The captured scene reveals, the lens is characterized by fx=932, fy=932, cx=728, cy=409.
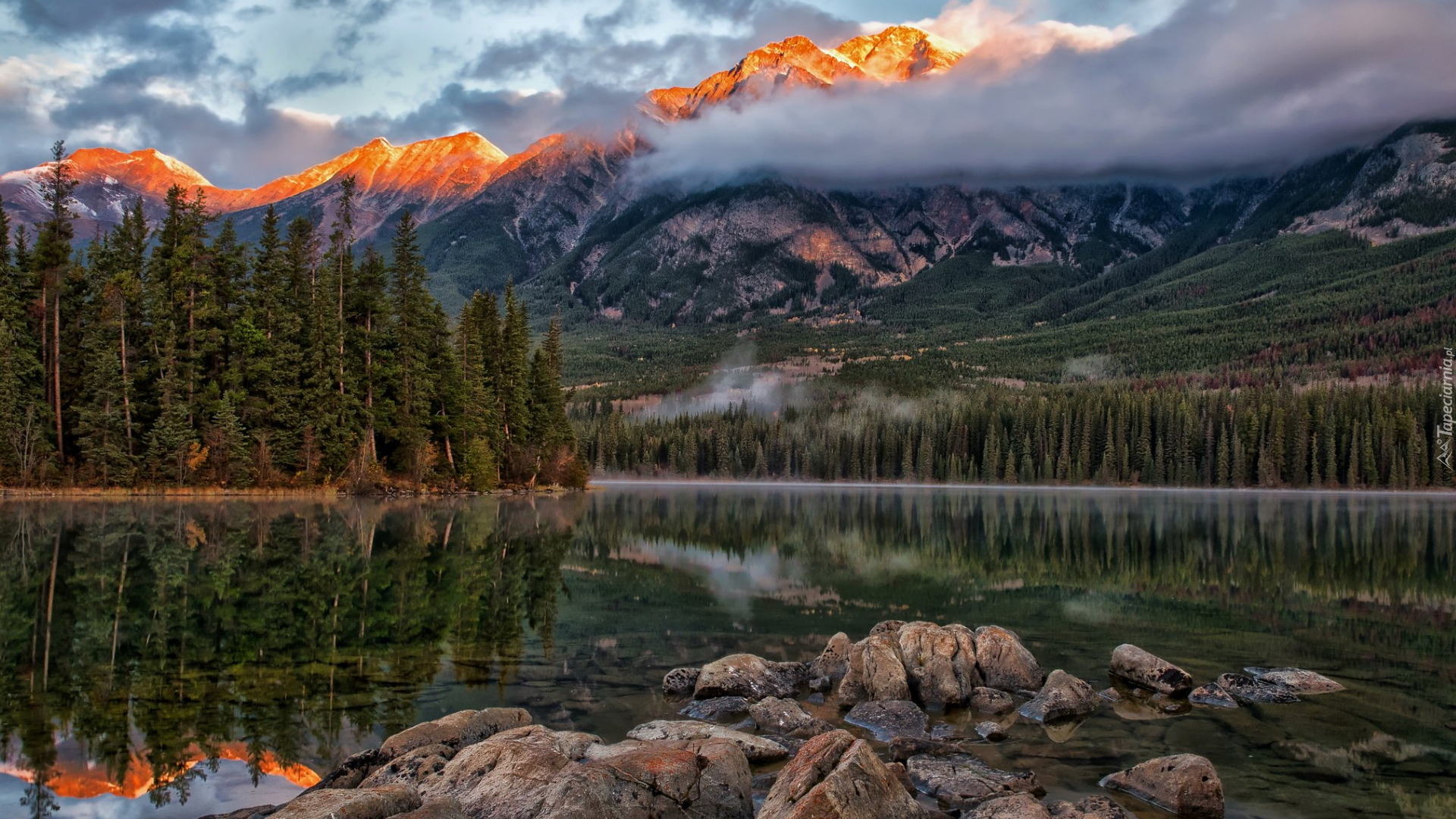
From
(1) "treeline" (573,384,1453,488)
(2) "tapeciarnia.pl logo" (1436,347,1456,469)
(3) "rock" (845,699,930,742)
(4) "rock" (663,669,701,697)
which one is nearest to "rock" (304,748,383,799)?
(4) "rock" (663,669,701,697)

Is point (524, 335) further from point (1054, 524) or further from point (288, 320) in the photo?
point (1054, 524)

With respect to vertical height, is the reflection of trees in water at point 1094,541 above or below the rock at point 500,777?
below

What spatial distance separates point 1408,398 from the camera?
150 metres

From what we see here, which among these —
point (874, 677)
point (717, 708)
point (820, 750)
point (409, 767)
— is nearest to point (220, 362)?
point (717, 708)

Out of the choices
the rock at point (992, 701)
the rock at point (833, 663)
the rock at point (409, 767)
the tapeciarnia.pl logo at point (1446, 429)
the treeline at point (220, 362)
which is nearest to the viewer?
the rock at point (409, 767)

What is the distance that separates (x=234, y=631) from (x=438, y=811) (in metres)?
13.3

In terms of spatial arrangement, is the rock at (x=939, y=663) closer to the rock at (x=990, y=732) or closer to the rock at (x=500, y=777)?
the rock at (x=990, y=732)

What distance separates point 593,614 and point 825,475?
166008 millimetres

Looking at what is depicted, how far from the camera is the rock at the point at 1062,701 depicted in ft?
58.8

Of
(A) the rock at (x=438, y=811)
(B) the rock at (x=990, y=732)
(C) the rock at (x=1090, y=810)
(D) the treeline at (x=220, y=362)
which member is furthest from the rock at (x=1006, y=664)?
(D) the treeline at (x=220, y=362)

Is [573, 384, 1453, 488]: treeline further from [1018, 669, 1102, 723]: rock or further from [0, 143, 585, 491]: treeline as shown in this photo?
[1018, 669, 1102, 723]: rock

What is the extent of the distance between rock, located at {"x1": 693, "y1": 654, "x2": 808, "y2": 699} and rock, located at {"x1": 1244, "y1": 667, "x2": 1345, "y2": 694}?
400 inches

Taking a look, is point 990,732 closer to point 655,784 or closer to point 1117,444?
point 655,784

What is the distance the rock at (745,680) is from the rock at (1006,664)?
3.96 m
